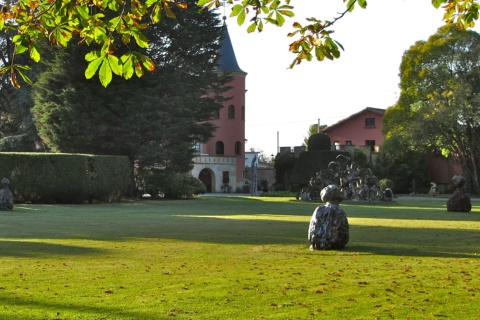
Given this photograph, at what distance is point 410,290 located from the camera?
978 cm

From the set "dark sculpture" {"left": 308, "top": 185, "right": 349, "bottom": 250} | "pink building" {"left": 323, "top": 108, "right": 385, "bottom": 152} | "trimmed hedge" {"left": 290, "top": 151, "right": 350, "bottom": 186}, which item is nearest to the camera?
"dark sculpture" {"left": 308, "top": 185, "right": 349, "bottom": 250}

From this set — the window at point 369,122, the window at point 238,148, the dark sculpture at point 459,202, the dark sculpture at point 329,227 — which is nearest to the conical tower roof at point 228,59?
the window at point 238,148

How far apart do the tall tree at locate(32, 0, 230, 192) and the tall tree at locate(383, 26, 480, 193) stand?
18.4 metres

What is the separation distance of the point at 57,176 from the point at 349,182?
15409 mm

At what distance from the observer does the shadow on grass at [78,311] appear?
7.99 metres

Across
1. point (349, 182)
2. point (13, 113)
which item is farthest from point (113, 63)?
point (13, 113)

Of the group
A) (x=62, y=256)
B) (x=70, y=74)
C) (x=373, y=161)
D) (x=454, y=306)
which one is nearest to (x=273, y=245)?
(x=62, y=256)

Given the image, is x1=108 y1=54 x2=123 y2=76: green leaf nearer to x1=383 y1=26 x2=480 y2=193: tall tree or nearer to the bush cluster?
the bush cluster

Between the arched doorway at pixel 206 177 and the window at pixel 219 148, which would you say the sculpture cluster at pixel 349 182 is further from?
the window at pixel 219 148

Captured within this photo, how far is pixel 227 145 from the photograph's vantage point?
270 feet

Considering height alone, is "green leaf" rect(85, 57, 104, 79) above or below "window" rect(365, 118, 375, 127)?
below

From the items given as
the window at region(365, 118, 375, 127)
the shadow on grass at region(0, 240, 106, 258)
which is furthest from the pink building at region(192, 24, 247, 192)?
the shadow on grass at region(0, 240, 106, 258)

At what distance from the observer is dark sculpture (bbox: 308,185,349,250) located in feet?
48.2

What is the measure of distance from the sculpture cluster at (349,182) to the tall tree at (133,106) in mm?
7849
